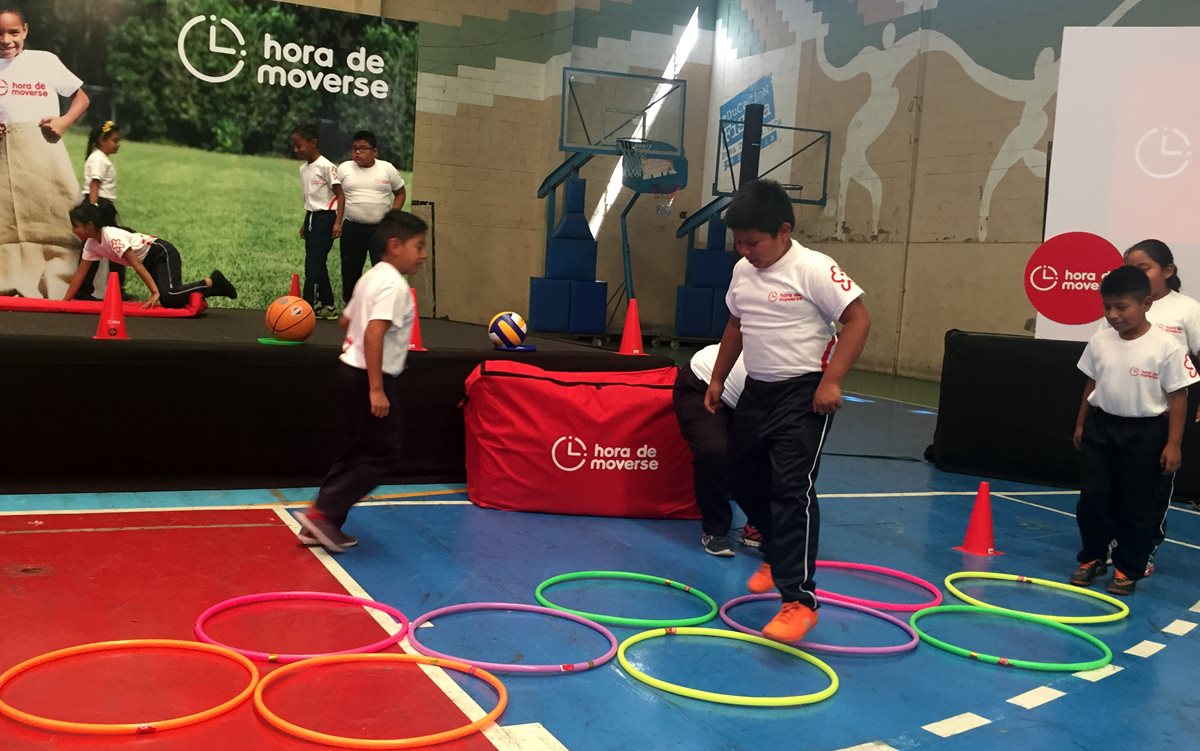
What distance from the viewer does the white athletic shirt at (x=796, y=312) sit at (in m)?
3.88

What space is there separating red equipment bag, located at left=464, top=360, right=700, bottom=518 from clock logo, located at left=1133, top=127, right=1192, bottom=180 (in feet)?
12.3

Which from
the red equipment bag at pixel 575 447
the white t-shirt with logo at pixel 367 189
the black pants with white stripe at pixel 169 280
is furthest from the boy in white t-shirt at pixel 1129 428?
the black pants with white stripe at pixel 169 280

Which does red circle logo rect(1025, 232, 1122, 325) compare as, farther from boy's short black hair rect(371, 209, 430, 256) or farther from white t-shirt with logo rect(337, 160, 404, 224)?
white t-shirt with logo rect(337, 160, 404, 224)

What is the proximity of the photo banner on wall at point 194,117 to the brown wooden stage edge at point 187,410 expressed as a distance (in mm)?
6702

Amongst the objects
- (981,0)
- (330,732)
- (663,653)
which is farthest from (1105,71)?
(981,0)

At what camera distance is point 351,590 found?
13.4ft

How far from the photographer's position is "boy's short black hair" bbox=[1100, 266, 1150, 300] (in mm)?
4645

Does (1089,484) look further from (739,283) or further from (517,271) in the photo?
(517,271)

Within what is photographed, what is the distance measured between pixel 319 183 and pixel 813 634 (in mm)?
6931

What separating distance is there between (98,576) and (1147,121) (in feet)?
22.0

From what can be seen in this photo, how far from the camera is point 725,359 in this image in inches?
176

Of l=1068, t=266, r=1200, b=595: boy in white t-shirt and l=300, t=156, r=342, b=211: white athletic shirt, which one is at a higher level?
l=300, t=156, r=342, b=211: white athletic shirt

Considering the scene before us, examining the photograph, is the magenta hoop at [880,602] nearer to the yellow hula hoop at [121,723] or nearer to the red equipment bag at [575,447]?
the red equipment bag at [575,447]

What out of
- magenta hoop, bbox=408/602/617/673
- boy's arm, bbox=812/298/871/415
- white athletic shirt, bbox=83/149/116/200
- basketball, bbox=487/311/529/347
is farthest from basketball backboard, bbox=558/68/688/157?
magenta hoop, bbox=408/602/617/673
